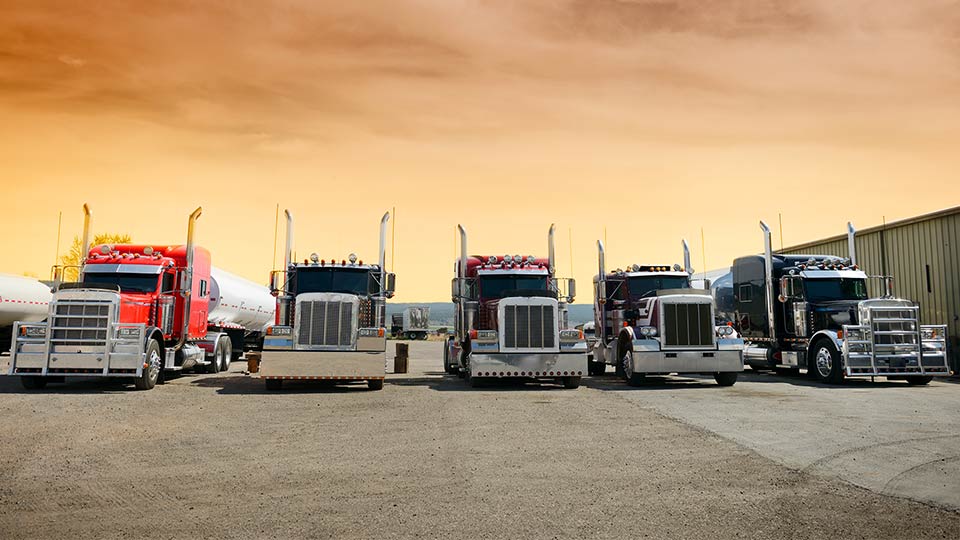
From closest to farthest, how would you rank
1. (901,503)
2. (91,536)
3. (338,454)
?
(91,536), (901,503), (338,454)

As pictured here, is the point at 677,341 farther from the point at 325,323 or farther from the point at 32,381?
the point at 32,381

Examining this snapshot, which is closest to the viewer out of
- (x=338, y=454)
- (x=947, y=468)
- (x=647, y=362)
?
(x=947, y=468)

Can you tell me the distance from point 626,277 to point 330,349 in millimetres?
9481

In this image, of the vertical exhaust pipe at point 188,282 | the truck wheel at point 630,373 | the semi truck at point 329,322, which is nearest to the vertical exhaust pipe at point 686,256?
the truck wheel at point 630,373

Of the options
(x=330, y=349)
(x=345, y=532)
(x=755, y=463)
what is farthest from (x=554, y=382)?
(x=345, y=532)

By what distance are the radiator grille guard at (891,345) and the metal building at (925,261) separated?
5.64 m

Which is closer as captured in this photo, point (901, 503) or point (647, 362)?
point (901, 503)

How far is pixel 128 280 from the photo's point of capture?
62.5 feet

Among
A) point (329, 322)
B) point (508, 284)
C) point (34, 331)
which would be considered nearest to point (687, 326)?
point (508, 284)

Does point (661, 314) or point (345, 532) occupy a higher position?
point (661, 314)

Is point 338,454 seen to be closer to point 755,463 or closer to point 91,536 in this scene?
point 91,536

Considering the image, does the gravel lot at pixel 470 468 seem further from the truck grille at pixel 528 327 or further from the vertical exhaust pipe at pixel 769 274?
the vertical exhaust pipe at pixel 769 274

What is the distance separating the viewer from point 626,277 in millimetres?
21688

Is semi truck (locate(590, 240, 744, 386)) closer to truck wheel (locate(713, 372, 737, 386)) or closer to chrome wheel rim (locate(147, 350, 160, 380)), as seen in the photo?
truck wheel (locate(713, 372, 737, 386))
